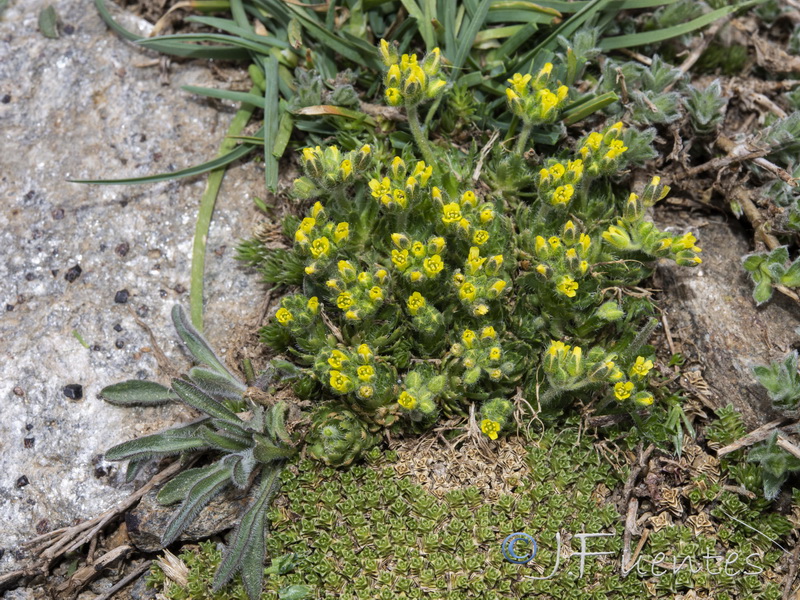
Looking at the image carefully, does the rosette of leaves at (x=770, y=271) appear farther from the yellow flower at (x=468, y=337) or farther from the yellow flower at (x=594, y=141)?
the yellow flower at (x=468, y=337)

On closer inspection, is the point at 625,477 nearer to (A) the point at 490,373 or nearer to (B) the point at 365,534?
(A) the point at 490,373

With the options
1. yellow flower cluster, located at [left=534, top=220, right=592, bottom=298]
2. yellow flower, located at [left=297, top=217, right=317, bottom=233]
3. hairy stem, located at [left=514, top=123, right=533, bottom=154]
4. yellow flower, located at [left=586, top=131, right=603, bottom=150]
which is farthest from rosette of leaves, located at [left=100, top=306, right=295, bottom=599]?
yellow flower, located at [left=586, top=131, right=603, bottom=150]

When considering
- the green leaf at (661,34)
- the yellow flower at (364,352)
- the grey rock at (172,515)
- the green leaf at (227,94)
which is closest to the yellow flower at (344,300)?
the yellow flower at (364,352)

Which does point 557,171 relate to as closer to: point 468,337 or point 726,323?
point 468,337

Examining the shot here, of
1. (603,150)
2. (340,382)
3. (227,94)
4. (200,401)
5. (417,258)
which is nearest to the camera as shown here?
(340,382)

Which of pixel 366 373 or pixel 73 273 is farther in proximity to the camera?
pixel 73 273

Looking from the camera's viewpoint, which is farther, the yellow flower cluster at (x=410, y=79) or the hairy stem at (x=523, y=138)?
the hairy stem at (x=523, y=138)

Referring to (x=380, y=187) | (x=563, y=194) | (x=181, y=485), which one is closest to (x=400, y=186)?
(x=380, y=187)
